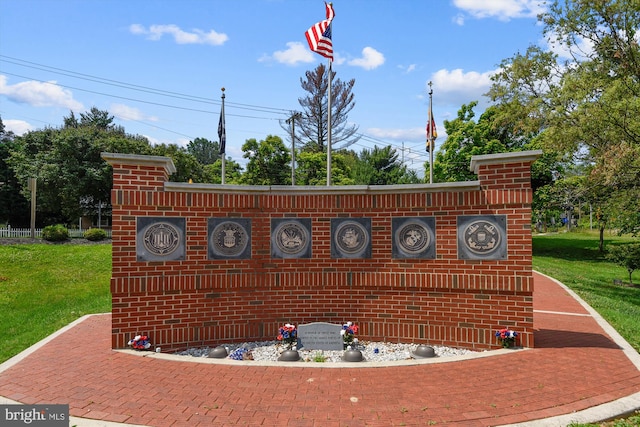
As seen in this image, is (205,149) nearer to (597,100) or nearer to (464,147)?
(464,147)

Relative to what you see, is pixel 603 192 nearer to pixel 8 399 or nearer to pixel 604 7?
pixel 604 7

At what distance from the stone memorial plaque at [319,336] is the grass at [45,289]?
4381mm

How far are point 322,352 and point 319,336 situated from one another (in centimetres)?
24

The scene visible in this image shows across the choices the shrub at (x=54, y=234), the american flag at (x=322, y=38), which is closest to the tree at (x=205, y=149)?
the shrub at (x=54, y=234)

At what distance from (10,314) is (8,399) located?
720cm

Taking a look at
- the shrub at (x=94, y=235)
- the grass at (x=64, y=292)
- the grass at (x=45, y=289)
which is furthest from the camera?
the shrub at (x=94, y=235)

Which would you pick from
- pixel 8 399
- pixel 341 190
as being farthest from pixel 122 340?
pixel 341 190

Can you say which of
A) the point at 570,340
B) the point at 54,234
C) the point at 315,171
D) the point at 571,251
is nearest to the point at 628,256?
the point at 570,340

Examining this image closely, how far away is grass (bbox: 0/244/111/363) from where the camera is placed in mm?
7999

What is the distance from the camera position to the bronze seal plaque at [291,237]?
6766mm

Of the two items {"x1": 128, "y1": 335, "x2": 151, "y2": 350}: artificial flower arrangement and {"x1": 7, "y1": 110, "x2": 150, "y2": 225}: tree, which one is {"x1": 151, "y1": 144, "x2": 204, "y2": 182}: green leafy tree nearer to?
{"x1": 7, "y1": 110, "x2": 150, "y2": 225}: tree

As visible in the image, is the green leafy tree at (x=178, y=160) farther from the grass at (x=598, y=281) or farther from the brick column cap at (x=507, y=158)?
the brick column cap at (x=507, y=158)

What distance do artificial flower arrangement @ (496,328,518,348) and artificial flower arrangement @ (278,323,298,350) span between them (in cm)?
315

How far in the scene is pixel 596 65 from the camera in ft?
47.9
